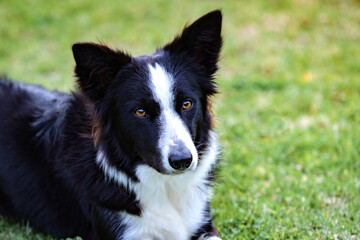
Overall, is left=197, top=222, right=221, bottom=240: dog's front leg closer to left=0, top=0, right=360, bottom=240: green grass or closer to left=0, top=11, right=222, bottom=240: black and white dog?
left=0, top=11, right=222, bottom=240: black and white dog

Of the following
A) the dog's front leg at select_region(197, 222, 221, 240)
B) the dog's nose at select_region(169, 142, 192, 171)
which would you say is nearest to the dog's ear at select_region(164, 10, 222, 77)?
the dog's nose at select_region(169, 142, 192, 171)

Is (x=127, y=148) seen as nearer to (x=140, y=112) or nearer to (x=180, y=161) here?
(x=140, y=112)

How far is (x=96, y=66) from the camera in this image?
3.25 meters

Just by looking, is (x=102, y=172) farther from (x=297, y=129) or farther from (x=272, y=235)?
(x=297, y=129)

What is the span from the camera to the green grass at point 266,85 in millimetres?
4250

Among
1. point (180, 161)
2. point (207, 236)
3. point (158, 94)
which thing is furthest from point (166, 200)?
point (158, 94)

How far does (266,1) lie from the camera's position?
1121cm

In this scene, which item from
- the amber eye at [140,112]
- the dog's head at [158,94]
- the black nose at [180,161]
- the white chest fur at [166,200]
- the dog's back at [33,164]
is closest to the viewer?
the black nose at [180,161]

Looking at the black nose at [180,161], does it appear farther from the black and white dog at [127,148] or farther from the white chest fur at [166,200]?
the white chest fur at [166,200]

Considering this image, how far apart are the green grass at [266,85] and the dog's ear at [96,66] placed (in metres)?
1.48

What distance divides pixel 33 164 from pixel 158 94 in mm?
1498

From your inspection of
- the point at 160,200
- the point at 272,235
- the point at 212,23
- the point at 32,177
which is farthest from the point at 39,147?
the point at 272,235

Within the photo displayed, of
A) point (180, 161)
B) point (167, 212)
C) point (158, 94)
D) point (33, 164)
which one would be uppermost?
point (158, 94)

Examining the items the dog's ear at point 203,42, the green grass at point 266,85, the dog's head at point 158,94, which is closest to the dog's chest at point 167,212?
the dog's head at point 158,94
